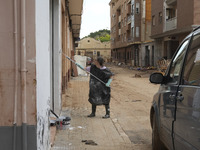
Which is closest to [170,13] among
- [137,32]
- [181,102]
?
[137,32]

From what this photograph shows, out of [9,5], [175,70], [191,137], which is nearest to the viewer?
[191,137]

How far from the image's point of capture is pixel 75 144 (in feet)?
18.4

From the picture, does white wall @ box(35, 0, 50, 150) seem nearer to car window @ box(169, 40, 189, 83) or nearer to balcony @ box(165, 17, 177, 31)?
car window @ box(169, 40, 189, 83)

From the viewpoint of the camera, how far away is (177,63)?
4285 millimetres

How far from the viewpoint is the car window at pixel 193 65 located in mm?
3260

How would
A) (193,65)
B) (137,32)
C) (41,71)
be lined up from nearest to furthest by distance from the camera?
1. (193,65)
2. (41,71)
3. (137,32)

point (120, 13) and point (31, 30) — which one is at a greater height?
point (120, 13)

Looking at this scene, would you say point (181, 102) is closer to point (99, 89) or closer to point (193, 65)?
point (193, 65)

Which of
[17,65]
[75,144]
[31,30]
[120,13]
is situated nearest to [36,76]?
[17,65]

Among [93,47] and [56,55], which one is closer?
[56,55]

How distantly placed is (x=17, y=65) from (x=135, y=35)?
142 feet

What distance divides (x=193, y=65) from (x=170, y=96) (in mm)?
602

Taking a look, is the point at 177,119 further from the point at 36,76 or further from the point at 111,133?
the point at 111,133

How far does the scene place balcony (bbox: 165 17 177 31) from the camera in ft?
91.7
